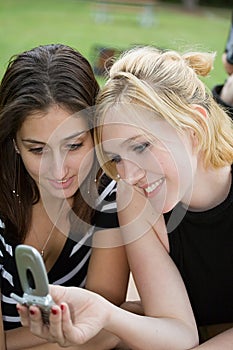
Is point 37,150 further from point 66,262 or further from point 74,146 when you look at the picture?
point 66,262

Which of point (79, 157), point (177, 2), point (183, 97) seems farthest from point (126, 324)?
point (177, 2)

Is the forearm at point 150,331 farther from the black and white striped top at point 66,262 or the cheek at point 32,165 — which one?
the cheek at point 32,165

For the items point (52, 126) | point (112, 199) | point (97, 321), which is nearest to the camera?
point (97, 321)

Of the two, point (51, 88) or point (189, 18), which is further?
point (189, 18)

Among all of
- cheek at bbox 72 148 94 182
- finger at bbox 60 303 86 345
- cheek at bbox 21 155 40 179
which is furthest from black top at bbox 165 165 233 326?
finger at bbox 60 303 86 345

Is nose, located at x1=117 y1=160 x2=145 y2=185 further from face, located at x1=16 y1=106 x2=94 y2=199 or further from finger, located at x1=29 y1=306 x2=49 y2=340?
finger, located at x1=29 y1=306 x2=49 y2=340

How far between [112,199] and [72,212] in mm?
126

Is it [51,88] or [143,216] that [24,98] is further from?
[143,216]

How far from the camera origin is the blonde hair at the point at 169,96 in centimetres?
179

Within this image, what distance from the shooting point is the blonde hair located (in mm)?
1789

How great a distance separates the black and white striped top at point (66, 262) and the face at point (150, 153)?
224 millimetres

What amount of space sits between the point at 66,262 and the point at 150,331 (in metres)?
0.41

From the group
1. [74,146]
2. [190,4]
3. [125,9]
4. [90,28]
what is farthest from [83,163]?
[190,4]

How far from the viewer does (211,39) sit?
10.0m
